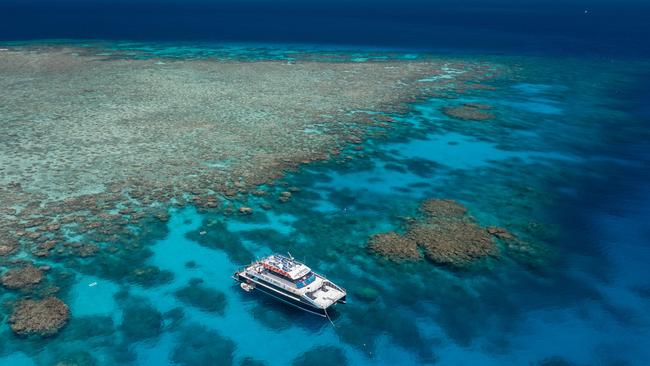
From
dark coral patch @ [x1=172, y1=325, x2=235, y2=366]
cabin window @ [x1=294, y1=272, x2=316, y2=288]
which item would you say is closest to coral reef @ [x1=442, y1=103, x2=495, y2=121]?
cabin window @ [x1=294, y1=272, x2=316, y2=288]

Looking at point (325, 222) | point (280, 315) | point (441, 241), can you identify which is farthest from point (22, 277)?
point (441, 241)

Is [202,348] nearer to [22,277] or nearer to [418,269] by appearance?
[22,277]

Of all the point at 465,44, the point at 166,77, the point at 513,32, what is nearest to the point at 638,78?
the point at 465,44

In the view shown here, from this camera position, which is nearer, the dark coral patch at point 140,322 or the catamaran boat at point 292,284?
the dark coral patch at point 140,322

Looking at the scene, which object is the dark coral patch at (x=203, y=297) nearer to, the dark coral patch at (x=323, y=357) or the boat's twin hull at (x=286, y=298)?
the boat's twin hull at (x=286, y=298)

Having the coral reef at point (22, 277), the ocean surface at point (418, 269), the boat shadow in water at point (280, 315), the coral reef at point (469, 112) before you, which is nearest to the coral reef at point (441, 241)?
the ocean surface at point (418, 269)

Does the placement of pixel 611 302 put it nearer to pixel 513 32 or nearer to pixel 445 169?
pixel 445 169
